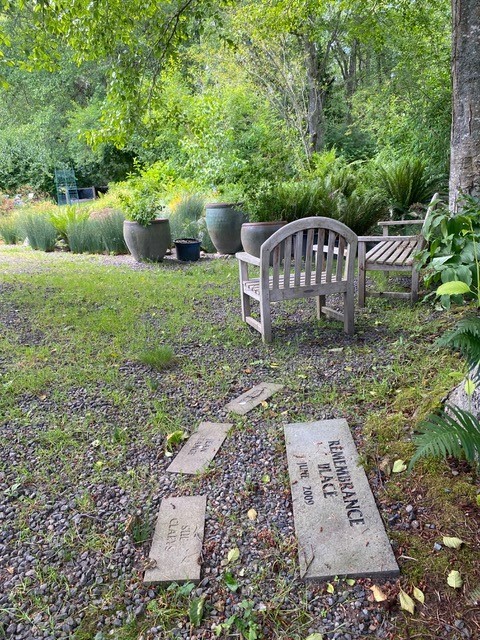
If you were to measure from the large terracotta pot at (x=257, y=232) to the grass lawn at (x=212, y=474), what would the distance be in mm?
2323

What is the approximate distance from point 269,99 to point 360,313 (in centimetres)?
927

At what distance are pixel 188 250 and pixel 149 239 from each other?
63 cm

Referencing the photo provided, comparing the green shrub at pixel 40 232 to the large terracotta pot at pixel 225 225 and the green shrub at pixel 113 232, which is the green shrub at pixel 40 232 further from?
the large terracotta pot at pixel 225 225

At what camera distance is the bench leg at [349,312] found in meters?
3.51

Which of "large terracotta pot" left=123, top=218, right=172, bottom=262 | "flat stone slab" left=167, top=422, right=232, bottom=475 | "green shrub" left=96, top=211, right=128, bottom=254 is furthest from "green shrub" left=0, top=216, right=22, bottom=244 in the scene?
"flat stone slab" left=167, top=422, right=232, bottom=475

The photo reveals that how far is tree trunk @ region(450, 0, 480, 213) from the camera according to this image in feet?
11.5

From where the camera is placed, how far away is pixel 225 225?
7199 mm

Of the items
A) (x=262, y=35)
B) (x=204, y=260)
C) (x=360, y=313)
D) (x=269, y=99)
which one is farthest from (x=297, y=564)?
(x=269, y=99)

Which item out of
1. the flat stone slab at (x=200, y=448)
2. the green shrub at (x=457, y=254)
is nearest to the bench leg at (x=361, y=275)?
the green shrub at (x=457, y=254)

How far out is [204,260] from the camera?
734 centimetres

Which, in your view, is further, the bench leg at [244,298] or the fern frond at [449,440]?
the bench leg at [244,298]

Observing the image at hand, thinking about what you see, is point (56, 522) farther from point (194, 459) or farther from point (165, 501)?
point (194, 459)

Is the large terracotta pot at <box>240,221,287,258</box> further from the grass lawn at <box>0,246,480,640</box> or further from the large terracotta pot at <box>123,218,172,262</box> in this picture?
the grass lawn at <box>0,246,480,640</box>

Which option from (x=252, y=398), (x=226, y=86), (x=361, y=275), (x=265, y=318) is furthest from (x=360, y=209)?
(x=226, y=86)
